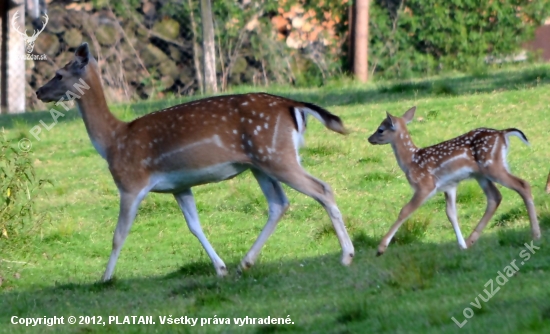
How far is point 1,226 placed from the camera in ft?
32.7

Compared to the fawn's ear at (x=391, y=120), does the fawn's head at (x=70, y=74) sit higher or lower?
higher

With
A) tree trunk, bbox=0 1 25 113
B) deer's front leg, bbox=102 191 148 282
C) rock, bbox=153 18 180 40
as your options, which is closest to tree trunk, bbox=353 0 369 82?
rock, bbox=153 18 180 40

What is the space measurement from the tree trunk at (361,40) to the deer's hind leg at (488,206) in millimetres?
9961

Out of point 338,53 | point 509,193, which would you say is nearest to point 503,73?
point 338,53

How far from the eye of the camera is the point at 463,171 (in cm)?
867

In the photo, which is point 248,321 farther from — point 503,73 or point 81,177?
point 503,73

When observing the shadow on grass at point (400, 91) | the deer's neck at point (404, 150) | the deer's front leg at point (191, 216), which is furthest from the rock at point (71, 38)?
the deer's neck at point (404, 150)

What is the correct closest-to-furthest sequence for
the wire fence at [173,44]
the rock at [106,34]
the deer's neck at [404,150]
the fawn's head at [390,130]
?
the deer's neck at [404,150] → the fawn's head at [390,130] → the wire fence at [173,44] → the rock at [106,34]

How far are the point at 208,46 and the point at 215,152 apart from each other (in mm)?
10138

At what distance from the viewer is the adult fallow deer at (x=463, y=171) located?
27.9 feet

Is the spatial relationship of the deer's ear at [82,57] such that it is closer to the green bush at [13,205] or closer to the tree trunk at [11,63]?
the green bush at [13,205]

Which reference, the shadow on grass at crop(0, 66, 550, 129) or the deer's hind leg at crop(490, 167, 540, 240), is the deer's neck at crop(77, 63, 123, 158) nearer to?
the deer's hind leg at crop(490, 167, 540, 240)

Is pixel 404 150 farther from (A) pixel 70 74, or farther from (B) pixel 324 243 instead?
(A) pixel 70 74

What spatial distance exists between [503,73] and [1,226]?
9.42 metres
